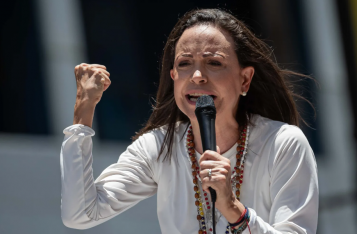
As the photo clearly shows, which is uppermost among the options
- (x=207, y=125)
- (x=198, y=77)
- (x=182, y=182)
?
(x=198, y=77)

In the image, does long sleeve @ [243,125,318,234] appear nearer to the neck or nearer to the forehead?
the neck

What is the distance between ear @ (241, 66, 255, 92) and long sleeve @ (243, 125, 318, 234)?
0.34m

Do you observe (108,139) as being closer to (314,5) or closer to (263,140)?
(314,5)

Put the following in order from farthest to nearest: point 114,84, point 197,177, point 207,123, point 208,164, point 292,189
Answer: point 114,84 < point 197,177 < point 292,189 < point 207,123 < point 208,164

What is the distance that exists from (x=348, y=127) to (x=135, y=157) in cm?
543

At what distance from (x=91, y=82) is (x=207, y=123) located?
2.31 ft

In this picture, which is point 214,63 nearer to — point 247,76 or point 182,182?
point 247,76

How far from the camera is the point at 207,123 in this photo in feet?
7.60

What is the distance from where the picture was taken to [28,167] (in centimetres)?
627

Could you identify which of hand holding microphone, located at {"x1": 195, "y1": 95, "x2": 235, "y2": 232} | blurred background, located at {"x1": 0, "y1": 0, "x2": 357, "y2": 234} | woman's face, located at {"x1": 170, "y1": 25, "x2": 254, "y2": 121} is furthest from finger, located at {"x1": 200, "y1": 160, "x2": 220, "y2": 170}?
blurred background, located at {"x1": 0, "y1": 0, "x2": 357, "y2": 234}

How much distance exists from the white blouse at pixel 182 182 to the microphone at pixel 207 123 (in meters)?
0.37

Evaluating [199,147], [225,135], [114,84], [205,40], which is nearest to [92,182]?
[199,147]

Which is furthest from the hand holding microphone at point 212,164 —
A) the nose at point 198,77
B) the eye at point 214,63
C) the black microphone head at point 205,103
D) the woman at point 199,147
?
the eye at point 214,63

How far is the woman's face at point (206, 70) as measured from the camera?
2734 mm
